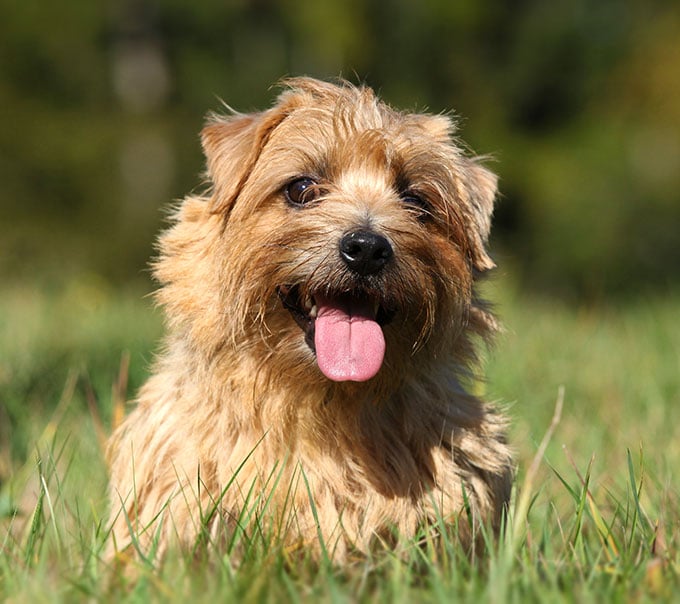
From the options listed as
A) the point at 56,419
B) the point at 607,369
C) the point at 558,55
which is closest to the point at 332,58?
the point at 558,55

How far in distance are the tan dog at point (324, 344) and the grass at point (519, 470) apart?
0.84ft

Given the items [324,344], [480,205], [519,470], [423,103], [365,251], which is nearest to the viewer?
[365,251]

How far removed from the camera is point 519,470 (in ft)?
12.4

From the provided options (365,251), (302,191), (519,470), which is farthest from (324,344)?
(519,470)

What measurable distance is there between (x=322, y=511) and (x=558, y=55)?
64.3 feet

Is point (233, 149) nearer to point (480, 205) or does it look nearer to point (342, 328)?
point (342, 328)

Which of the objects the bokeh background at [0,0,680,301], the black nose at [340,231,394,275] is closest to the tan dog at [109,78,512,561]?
the black nose at [340,231,394,275]

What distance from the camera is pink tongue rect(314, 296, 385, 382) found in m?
3.11

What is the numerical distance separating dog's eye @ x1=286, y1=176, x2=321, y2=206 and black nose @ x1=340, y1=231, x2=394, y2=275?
358 millimetres

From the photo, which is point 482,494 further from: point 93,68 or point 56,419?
point 93,68

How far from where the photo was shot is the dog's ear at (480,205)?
347 cm

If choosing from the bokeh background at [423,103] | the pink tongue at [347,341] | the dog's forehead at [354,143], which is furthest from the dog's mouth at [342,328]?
the bokeh background at [423,103]

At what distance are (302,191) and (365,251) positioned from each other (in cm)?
46

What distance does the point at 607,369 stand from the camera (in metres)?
Result: 5.92
